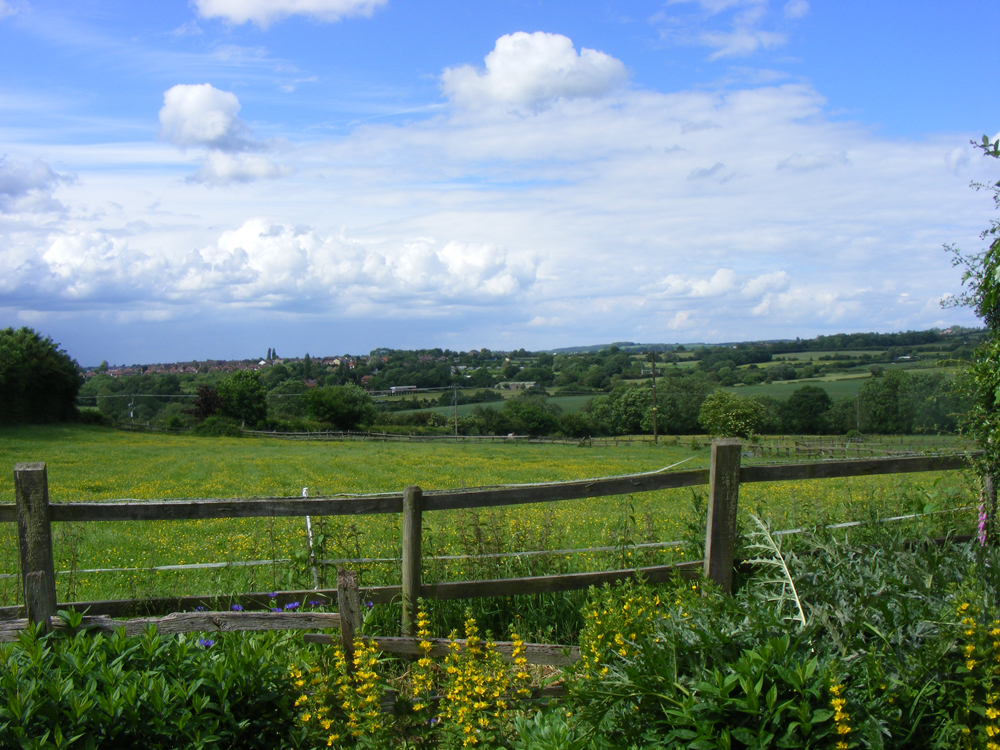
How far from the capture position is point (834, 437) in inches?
2542

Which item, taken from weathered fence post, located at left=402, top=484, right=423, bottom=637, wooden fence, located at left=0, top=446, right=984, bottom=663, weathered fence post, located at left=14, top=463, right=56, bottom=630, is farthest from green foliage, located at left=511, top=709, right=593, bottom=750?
weathered fence post, located at left=14, top=463, right=56, bottom=630

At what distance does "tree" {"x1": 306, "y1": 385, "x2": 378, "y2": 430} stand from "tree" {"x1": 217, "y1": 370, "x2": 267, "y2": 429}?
17.4 ft

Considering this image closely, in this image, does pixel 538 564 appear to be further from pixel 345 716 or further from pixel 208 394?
pixel 208 394

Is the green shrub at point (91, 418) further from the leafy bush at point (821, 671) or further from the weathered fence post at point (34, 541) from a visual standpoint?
the leafy bush at point (821, 671)

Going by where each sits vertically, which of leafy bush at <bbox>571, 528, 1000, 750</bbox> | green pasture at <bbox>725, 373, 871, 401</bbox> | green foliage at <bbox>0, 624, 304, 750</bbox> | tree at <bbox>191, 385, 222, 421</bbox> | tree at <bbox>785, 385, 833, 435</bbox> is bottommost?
tree at <bbox>785, 385, 833, 435</bbox>

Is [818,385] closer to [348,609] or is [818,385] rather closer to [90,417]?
[90,417]

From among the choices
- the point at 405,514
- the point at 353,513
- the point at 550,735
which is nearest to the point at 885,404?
the point at 405,514

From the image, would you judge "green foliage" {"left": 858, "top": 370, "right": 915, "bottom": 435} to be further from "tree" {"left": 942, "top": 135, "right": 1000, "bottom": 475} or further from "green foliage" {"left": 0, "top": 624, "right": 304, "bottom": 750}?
"green foliage" {"left": 0, "top": 624, "right": 304, "bottom": 750}

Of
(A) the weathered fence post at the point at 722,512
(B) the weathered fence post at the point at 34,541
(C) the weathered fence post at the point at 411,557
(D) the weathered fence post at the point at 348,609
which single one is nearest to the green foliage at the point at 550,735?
(D) the weathered fence post at the point at 348,609

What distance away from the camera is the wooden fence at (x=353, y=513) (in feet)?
12.9

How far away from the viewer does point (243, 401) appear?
69188 millimetres

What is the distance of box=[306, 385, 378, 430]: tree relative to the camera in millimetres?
72188

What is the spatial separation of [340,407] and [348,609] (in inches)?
2788

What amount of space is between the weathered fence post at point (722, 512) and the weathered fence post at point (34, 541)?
4.18 meters
